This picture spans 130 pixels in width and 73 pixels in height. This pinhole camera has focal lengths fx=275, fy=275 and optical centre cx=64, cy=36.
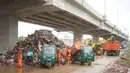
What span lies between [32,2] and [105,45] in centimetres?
2174

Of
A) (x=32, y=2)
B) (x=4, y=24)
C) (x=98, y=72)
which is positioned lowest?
(x=98, y=72)

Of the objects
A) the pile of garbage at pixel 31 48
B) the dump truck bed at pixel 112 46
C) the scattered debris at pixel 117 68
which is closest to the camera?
the scattered debris at pixel 117 68

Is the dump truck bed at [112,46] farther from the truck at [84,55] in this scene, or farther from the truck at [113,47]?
the truck at [84,55]

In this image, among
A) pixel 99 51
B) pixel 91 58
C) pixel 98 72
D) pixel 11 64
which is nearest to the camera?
pixel 98 72

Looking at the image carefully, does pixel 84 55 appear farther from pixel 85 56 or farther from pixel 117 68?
pixel 117 68

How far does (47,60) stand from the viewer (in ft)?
65.9

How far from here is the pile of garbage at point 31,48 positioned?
2206 centimetres

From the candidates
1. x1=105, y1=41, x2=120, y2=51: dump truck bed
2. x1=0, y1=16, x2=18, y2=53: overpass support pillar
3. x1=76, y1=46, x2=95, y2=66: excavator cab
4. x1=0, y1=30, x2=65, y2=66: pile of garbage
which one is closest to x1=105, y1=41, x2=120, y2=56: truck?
x1=105, y1=41, x2=120, y2=51: dump truck bed

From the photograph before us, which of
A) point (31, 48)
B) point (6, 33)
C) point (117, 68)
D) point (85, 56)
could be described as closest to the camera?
point (117, 68)

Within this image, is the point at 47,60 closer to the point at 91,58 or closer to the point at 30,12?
the point at 91,58

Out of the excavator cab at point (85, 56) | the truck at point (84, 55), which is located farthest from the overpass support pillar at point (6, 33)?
the excavator cab at point (85, 56)

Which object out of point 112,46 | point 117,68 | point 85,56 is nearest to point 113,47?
point 112,46

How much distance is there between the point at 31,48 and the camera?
23.9 m

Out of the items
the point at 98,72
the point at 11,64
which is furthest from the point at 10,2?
the point at 98,72
